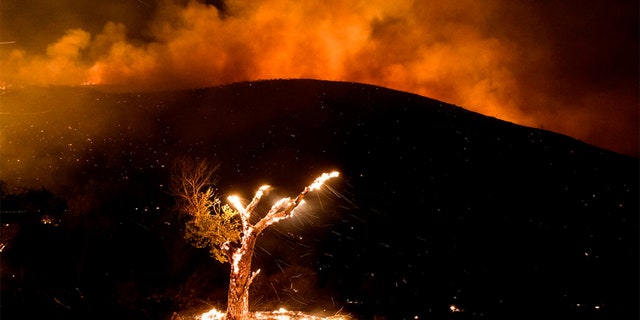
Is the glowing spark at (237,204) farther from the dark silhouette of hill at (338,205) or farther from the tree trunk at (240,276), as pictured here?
the dark silhouette of hill at (338,205)

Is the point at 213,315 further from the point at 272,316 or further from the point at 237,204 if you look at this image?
the point at 237,204

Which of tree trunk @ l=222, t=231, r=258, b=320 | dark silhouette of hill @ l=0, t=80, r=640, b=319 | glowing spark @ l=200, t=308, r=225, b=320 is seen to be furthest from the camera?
dark silhouette of hill @ l=0, t=80, r=640, b=319

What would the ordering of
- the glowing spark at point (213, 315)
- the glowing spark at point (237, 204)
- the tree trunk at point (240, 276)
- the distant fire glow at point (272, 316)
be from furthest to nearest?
1. the distant fire glow at point (272, 316)
2. the glowing spark at point (213, 315)
3. the tree trunk at point (240, 276)
4. the glowing spark at point (237, 204)

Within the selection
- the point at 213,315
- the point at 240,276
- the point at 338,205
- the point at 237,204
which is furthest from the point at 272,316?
the point at 338,205

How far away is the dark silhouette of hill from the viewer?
1880cm

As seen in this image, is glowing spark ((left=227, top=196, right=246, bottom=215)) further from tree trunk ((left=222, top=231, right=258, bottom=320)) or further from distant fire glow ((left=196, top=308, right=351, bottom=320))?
distant fire glow ((left=196, top=308, right=351, bottom=320))

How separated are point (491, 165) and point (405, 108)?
1187 centimetres

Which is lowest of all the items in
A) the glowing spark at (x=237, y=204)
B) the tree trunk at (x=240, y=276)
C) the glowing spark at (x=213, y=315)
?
the glowing spark at (x=213, y=315)

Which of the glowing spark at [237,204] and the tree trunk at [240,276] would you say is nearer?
the glowing spark at [237,204]

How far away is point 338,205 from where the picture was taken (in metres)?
31.3

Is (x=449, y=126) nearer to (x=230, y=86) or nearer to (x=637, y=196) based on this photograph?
(x=637, y=196)

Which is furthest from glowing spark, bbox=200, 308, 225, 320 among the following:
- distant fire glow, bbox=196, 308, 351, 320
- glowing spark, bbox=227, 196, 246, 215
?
glowing spark, bbox=227, 196, 246, 215

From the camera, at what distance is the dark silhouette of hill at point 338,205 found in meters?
18.8

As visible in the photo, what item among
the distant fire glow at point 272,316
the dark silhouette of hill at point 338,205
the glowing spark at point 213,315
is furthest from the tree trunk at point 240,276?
the dark silhouette of hill at point 338,205
